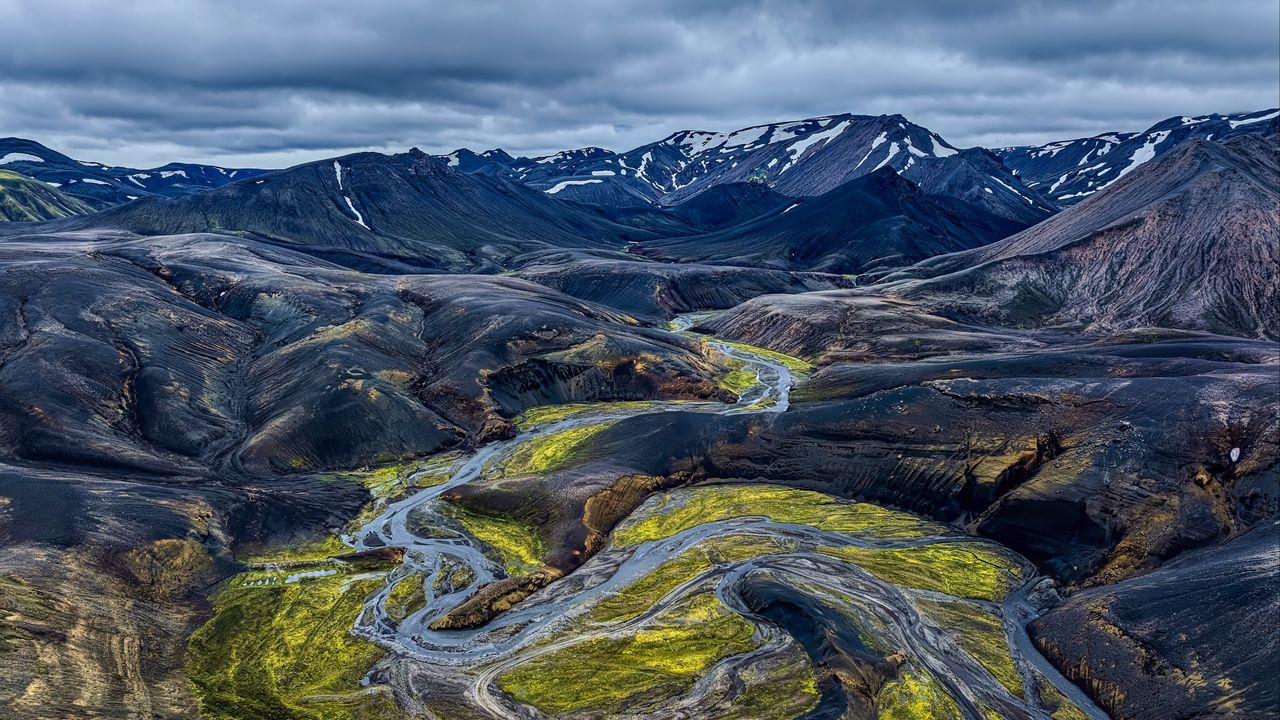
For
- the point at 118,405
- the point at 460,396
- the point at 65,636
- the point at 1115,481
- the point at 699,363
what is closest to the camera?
the point at 65,636

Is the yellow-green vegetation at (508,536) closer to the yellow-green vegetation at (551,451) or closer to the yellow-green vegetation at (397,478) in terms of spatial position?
the yellow-green vegetation at (397,478)

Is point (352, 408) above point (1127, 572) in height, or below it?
above

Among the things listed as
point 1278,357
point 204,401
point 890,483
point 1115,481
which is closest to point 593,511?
point 890,483

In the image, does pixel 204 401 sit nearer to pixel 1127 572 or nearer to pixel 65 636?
pixel 65 636

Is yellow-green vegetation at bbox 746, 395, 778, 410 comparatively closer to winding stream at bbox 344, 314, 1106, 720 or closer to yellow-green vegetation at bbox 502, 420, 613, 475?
yellow-green vegetation at bbox 502, 420, 613, 475

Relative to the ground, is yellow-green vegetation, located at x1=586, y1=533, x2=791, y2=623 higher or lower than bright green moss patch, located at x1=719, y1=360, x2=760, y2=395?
lower

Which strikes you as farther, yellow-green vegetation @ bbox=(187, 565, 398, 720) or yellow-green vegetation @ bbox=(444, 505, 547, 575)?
yellow-green vegetation @ bbox=(444, 505, 547, 575)

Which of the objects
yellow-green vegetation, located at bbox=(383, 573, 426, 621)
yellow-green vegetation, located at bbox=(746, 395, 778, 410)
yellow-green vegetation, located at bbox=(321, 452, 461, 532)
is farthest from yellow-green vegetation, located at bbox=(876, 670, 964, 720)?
yellow-green vegetation, located at bbox=(746, 395, 778, 410)
